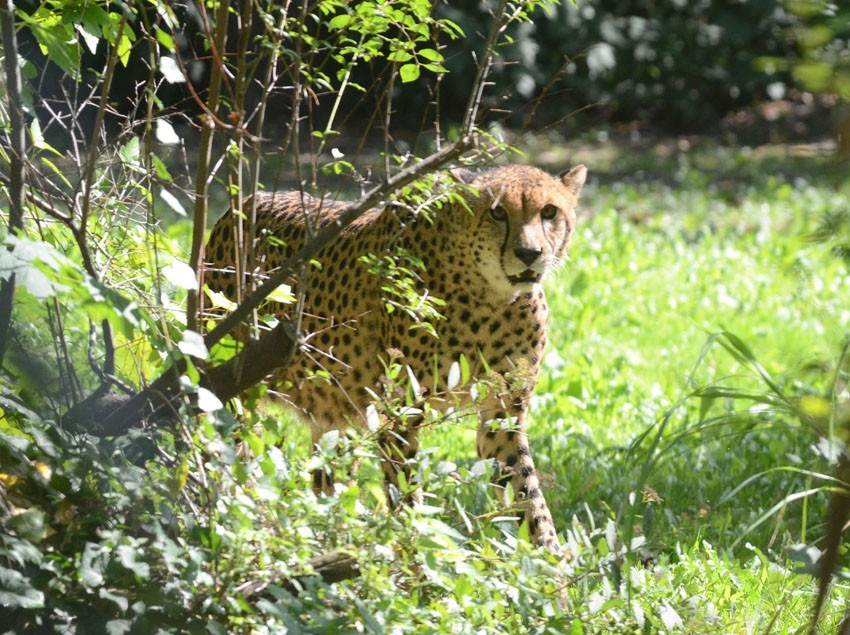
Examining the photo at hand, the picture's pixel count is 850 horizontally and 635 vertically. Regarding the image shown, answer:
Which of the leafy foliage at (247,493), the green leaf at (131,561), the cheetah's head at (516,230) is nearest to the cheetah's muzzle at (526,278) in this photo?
the cheetah's head at (516,230)

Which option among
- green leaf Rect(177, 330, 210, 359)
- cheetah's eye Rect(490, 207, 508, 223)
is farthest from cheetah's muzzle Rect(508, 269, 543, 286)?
green leaf Rect(177, 330, 210, 359)

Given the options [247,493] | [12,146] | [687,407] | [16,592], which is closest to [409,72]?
[12,146]

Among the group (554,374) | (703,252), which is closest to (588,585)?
(554,374)

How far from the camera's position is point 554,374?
5648mm

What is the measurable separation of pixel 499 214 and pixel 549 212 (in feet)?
0.58

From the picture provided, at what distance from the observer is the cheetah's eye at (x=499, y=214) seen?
3.98 m

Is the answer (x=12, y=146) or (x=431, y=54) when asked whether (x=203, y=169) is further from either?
(x=431, y=54)

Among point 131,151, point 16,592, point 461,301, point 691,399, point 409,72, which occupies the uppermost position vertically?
point 409,72

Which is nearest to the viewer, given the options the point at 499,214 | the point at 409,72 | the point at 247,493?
the point at 247,493

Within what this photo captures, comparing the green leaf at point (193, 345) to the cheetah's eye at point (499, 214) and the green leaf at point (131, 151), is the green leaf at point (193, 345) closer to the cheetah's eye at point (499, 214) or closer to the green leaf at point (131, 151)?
the green leaf at point (131, 151)

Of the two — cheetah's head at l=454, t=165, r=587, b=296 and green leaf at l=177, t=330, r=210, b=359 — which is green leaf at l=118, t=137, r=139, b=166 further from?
cheetah's head at l=454, t=165, r=587, b=296

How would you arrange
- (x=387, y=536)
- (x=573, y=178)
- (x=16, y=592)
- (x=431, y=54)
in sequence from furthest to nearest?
(x=573, y=178)
(x=431, y=54)
(x=387, y=536)
(x=16, y=592)

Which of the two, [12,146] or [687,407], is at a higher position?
[12,146]

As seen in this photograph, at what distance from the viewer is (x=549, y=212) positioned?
4.04 metres
